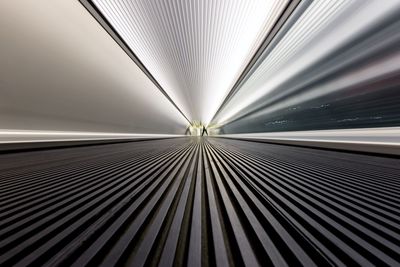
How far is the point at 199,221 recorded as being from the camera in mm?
1159

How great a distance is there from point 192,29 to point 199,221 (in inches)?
193

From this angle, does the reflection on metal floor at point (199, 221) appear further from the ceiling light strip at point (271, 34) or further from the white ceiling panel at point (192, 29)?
the white ceiling panel at point (192, 29)

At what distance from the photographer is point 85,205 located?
1340 mm

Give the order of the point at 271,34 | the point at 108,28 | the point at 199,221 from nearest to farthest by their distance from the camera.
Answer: the point at 199,221
the point at 108,28
the point at 271,34

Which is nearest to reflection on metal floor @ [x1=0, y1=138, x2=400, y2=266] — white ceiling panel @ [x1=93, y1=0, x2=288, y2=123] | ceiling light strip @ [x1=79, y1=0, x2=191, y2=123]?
ceiling light strip @ [x1=79, y1=0, x2=191, y2=123]

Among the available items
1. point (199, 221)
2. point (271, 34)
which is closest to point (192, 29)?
point (271, 34)

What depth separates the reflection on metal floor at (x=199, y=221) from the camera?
2.73 feet

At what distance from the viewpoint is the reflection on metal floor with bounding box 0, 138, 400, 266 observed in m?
0.83

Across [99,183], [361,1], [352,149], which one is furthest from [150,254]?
[361,1]

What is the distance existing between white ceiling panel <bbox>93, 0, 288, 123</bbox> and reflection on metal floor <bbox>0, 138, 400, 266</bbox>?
11.4 feet

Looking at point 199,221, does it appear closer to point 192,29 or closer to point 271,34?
point 271,34

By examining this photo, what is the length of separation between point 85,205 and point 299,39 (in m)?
Answer: 5.57

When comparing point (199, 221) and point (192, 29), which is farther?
point (192, 29)

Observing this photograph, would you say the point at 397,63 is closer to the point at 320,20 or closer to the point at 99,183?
the point at 320,20
